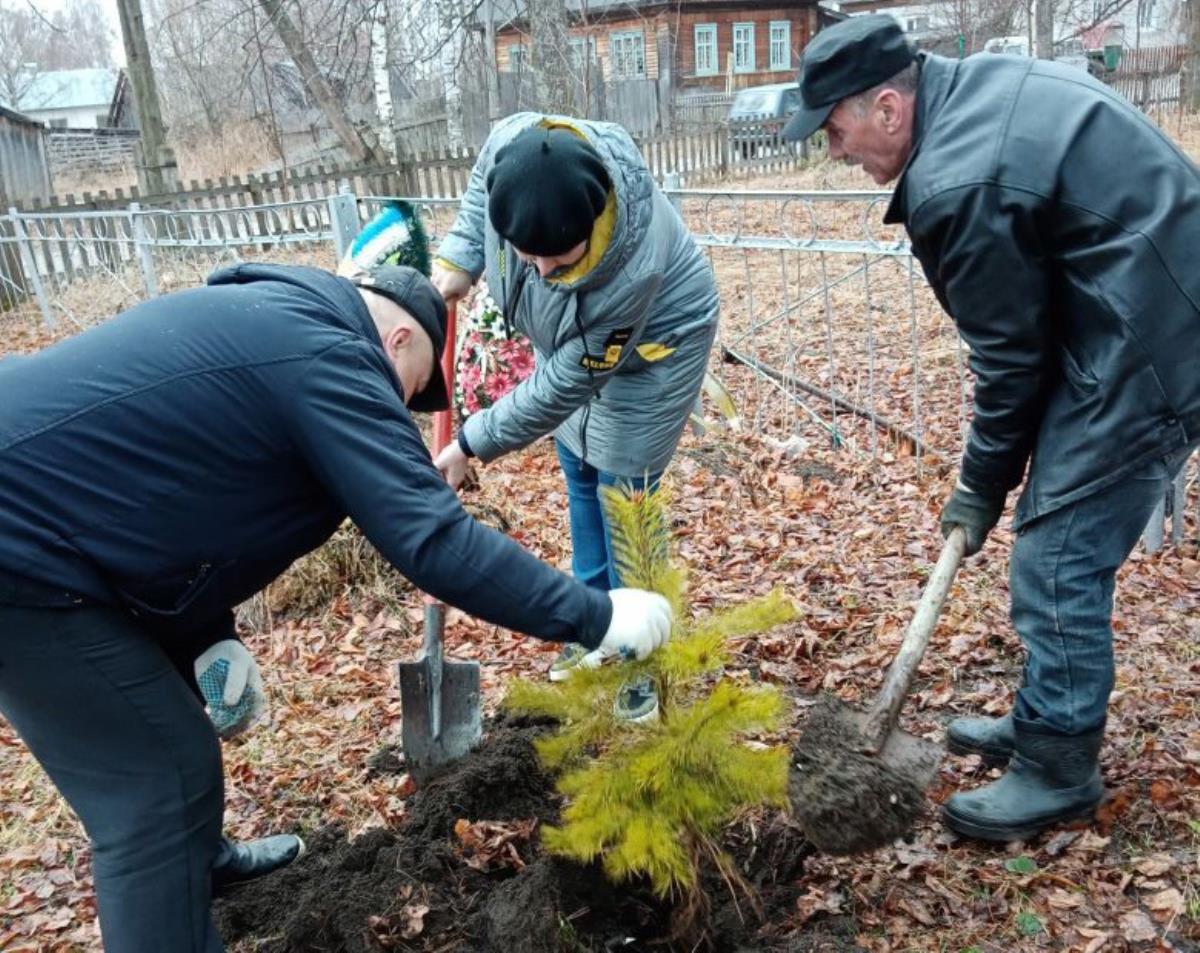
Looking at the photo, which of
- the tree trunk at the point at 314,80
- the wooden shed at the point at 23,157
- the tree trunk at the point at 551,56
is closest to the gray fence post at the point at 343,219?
the tree trunk at the point at 551,56

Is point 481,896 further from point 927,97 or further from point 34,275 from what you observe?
point 34,275

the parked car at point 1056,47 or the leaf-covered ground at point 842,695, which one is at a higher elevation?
the parked car at point 1056,47

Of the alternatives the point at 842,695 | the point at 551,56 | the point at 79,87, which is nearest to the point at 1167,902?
the point at 842,695

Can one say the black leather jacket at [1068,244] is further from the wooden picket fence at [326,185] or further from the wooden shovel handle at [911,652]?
the wooden picket fence at [326,185]

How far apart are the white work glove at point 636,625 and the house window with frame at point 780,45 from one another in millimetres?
38078

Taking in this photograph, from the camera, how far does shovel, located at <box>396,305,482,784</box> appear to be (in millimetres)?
3078

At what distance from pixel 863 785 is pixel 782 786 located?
21cm

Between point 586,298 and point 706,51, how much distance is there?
120ft

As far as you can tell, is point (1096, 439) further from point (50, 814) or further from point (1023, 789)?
point (50, 814)

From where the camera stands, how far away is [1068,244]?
2.17m

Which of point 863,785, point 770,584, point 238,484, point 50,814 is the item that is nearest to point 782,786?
point 863,785

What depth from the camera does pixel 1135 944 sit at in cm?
229

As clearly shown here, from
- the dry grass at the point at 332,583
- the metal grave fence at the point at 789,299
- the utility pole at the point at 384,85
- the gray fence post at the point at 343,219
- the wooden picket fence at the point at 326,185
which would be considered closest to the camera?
the dry grass at the point at 332,583

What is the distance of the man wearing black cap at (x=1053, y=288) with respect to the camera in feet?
6.96
